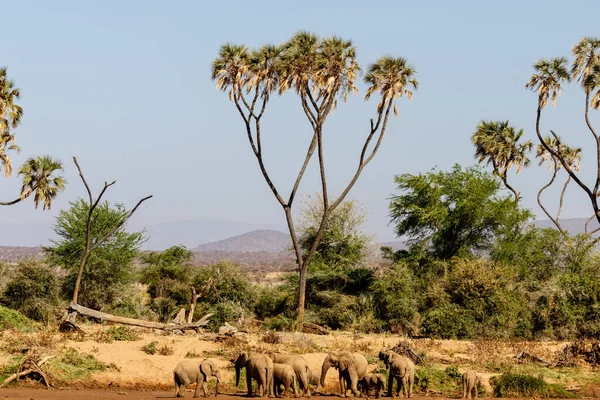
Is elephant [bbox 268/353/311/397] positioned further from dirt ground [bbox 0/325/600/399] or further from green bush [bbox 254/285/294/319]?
green bush [bbox 254/285/294/319]

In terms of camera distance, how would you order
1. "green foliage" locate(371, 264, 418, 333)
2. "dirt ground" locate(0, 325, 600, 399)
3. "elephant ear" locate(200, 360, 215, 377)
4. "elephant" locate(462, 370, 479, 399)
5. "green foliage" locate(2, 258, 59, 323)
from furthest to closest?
1. "green foliage" locate(2, 258, 59, 323)
2. "green foliage" locate(371, 264, 418, 333)
3. "dirt ground" locate(0, 325, 600, 399)
4. "elephant" locate(462, 370, 479, 399)
5. "elephant ear" locate(200, 360, 215, 377)

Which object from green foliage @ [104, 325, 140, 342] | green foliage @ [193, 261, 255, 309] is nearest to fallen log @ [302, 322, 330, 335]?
green foliage @ [193, 261, 255, 309]

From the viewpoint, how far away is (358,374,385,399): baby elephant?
20.6 m

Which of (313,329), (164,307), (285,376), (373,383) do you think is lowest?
(373,383)

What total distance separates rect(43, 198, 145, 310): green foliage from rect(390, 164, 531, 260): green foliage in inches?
620

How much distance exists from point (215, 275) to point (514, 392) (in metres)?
20.2

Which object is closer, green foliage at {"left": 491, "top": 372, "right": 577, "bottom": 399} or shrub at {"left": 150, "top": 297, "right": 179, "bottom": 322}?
green foliage at {"left": 491, "top": 372, "right": 577, "bottom": 399}

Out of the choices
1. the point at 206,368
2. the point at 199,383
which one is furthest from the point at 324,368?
the point at 199,383

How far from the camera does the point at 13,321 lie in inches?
1217

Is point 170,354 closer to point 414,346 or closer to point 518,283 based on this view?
point 414,346

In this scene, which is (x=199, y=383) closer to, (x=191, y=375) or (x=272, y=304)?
(x=191, y=375)

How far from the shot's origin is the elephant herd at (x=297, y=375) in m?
19.9

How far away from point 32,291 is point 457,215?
2170 centimetres

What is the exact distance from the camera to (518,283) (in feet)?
117
